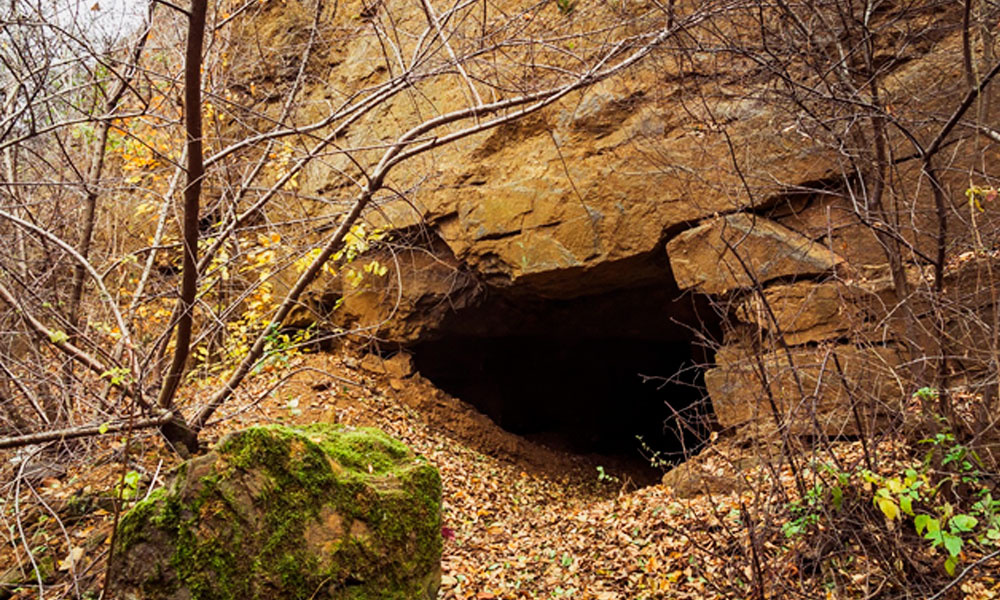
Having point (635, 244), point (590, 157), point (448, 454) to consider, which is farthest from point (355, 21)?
point (448, 454)

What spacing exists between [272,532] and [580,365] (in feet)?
32.1

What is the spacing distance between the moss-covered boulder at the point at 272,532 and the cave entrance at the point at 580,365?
542 cm

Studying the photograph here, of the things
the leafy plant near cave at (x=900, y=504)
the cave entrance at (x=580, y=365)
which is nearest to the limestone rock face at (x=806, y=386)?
the leafy plant near cave at (x=900, y=504)

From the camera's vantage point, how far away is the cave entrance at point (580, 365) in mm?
9242

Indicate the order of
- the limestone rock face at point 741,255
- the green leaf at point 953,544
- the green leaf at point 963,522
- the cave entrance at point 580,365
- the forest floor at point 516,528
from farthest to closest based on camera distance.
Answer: the cave entrance at point 580,365
the limestone rock face at point 741,255
the forest floor at point 516,528
the green leaf at point 963,522
the green leaf at point 953,544

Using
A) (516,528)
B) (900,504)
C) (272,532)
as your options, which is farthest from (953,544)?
(516,528)

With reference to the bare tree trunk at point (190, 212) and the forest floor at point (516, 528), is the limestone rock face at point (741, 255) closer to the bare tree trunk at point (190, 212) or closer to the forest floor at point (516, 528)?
the forest floor at point (516, 528)

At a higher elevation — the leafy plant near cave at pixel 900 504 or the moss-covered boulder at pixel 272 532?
the moss-covered boulder at pixel 272 532

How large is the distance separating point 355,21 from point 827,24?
6020mm

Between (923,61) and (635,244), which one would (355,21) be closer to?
(635,244)

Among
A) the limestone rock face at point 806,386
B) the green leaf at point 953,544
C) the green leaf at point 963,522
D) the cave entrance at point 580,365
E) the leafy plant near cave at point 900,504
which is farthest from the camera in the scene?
the cave entrance at point 580,365

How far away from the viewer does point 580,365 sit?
41.0 ft

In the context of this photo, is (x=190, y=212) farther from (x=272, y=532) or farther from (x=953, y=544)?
(x=953, y=544)

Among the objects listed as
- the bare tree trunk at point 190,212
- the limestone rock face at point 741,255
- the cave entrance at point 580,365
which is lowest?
the cave entrance at point 580,365
